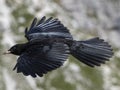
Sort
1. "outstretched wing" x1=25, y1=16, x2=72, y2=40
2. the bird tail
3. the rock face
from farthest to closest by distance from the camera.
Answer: the rock face
"outstretched wing" x1=25, y1=16, x2=72, y2=40
the bird tail

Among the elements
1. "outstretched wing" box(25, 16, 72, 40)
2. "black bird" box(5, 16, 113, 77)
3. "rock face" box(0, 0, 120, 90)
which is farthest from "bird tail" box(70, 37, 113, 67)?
"rock face" box(0, 0, 120, 90)

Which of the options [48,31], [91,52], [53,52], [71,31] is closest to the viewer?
[53,52]

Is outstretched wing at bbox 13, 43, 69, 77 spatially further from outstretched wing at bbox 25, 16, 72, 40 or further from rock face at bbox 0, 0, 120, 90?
rock face at bbox 0, 0, 120, 90

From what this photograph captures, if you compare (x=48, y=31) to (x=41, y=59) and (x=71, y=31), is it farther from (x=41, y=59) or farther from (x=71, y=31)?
(x=71, y=31)

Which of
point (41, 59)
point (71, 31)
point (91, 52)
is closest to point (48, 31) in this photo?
point (91, 52)

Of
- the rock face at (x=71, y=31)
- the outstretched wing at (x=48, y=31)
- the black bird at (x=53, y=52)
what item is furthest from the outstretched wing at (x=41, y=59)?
the rock face at (x=71, y=31)

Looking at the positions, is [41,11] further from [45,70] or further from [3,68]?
[45,70]

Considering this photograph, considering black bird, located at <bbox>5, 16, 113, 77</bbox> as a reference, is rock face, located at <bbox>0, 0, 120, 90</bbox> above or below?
above

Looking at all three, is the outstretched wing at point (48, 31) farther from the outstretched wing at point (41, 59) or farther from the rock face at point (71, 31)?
the rock face at point (71, 31)
